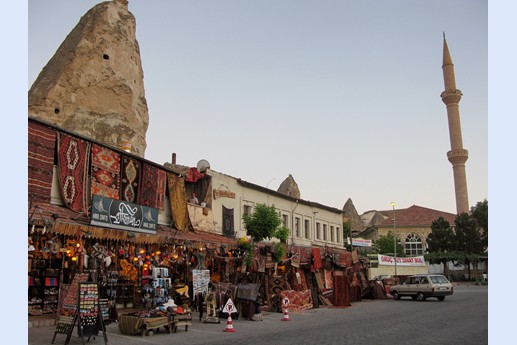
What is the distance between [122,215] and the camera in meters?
15.1

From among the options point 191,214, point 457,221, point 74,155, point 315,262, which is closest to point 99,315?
point 74,155

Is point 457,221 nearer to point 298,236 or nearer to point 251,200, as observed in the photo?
point 298,236

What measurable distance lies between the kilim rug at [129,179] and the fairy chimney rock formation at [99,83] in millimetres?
17984

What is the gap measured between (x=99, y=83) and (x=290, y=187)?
24390 millimetres

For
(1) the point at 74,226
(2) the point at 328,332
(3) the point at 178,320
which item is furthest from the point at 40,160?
(2) the point at 328,332

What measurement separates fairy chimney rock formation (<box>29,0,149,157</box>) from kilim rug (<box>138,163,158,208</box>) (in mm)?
17170

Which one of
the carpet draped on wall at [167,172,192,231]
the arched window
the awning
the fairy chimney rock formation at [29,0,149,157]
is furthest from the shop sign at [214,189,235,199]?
the arched window

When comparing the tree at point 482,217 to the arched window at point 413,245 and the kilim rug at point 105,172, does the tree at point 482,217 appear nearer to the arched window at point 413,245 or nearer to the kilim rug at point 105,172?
the arched window at point 413,245

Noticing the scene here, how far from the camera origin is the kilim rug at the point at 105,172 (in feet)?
52.4

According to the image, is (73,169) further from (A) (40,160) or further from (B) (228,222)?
(B) (228,222)

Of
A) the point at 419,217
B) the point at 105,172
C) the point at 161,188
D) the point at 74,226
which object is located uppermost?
the point at 105,172

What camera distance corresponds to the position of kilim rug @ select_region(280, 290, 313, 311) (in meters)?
20.2

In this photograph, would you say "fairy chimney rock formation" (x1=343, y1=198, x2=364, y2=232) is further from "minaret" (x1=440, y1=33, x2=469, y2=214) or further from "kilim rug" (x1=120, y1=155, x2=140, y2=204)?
"kilim rug" (x1=120, y1=155, x2=140, y2=204)

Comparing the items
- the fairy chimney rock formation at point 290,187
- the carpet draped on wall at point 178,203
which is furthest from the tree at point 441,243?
the carpet draped on wall at point 178,203
